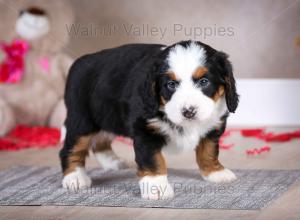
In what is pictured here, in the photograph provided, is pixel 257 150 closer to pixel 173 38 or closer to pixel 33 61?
pixel 173 38

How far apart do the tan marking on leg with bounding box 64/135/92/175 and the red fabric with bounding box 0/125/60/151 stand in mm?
1107

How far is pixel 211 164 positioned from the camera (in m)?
2.80

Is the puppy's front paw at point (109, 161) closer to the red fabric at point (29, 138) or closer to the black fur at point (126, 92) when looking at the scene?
the black fur at point (126, 92)

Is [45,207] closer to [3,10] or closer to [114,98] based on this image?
[114,98]

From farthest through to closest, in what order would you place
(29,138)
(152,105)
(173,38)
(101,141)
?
(173,38) → (29,138) → (101,141) → (152,105)

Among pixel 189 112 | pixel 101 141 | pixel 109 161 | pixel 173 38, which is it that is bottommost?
pixel 109 161

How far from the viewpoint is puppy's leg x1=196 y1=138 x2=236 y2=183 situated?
2758 millimetres

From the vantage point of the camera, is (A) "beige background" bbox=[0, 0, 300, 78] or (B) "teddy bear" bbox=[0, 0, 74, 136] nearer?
(B) "teddy bear" bbox=[0, 0, 74, 136]

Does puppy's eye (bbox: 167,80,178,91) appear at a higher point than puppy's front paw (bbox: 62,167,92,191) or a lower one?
higher

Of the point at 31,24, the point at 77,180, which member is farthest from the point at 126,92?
the point at 31,24

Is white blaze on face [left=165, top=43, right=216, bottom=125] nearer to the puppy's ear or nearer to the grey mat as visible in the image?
the puppy's ear

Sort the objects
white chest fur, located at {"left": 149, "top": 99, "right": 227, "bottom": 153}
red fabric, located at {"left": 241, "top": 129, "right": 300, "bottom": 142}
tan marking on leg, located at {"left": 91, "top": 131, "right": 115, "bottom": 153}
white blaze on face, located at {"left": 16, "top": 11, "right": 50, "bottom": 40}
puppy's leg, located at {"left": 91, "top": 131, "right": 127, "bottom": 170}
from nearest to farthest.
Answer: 1. white chest fur, located at {"left": 149, "top": 99, "right": 227, "bottom": 153}
2. tan marking on leg, located at {"left": 91, "top": 131, "right": 115, "bottom": 153}
3. puppy's leg, located at {"left": 91, "top": 131, "right": 127, "bottom": 170}
4. red fabric, located at {"left": 241, "top": 129, "right": 300, "bottom": 142}
5. white blaze on face, located at {"left": 16, "top": 11, "right": 50, "bottom": 40}

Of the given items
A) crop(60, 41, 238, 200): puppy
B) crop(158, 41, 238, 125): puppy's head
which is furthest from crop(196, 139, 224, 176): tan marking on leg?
crop(158, 41, 238, 125): puppy's head

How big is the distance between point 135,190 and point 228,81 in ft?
2.06
